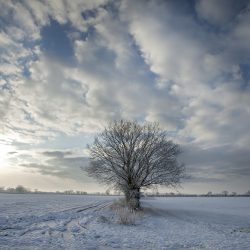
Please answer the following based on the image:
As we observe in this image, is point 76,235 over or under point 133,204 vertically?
under

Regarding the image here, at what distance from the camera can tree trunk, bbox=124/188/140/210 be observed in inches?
1216

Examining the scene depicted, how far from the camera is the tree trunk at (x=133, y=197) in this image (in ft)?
101

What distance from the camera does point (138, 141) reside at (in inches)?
A: 1385

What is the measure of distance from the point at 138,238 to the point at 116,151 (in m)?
22.0

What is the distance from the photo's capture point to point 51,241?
449 inches

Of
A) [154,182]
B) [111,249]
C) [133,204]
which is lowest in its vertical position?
[111,249]

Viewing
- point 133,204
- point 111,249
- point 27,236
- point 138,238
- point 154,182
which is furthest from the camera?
point 154,182

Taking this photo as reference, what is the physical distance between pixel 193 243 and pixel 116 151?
23.2m

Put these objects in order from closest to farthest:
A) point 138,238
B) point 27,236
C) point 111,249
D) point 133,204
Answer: point 111,249, point 27,236, point 138,238, point 133,204

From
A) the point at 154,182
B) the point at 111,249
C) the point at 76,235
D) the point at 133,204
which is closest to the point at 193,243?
the point at 111,249

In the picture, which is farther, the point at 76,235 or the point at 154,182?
the point at 154,182

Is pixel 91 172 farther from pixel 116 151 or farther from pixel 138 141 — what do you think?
pixel 138 141

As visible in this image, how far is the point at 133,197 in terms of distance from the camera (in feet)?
107

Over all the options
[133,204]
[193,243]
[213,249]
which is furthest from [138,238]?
[133,204]
